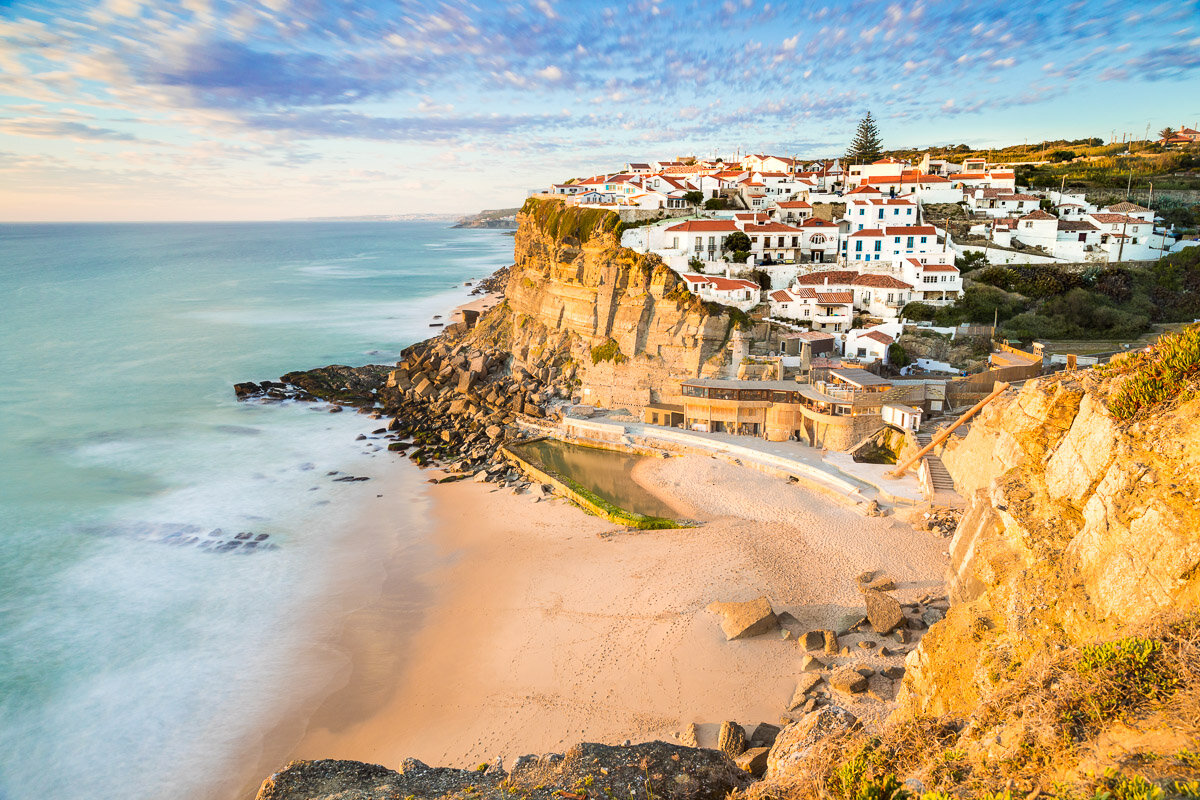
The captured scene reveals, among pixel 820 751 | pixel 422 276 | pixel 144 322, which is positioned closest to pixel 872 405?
pixel 820 751

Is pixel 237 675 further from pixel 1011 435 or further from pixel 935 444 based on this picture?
pixel 935 444

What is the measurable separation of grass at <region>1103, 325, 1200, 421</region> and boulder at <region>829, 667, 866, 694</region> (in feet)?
24.6

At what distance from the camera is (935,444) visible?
21281 mm

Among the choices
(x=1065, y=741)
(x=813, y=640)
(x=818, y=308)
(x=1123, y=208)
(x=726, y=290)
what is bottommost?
(x=813, y=640)

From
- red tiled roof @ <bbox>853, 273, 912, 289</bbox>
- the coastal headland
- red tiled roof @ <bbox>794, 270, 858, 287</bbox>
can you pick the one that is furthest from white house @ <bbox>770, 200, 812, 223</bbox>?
the coastal headland

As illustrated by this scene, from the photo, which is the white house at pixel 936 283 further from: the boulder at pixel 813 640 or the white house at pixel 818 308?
the boulder at pixel 813 640

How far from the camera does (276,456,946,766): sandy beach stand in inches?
526

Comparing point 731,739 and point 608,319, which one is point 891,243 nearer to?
point 608,319

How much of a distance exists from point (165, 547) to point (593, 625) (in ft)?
52.2

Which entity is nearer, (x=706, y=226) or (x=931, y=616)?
(x=931, y=616)

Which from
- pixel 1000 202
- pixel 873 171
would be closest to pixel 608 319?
pixel 873 171

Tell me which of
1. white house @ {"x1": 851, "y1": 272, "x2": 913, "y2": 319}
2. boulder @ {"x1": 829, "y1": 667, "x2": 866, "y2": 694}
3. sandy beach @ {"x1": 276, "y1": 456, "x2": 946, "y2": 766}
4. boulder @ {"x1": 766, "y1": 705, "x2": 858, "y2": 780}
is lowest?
sandy beach @ {"x1": 276, "y1": 456, "x2": 946, "y2": 766}

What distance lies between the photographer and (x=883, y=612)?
14797 mm

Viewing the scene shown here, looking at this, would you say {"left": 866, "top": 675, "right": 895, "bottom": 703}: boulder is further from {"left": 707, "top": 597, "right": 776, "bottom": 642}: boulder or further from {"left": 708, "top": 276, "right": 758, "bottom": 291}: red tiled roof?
{"left": 708, "top": 276, "right": 758, "bottom": 291}: red tiled roof
